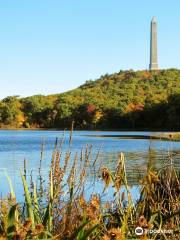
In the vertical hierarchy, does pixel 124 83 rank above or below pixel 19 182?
above

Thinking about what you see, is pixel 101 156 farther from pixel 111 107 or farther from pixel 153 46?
pixel 153 46

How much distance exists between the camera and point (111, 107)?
294ft

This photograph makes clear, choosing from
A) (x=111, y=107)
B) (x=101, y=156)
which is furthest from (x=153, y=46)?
(x=101, y=156)

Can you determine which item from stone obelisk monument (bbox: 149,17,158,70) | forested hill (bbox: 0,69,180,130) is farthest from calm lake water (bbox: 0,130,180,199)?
stone obelisk monument (bbox: 149,17,158,70)

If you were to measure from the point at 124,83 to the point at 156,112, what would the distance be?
3077cm

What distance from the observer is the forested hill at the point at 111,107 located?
80.3m

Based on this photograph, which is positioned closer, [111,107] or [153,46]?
[111,107]

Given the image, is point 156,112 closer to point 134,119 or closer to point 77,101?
point 134,119

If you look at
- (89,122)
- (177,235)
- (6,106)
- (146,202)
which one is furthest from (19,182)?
(6,106)

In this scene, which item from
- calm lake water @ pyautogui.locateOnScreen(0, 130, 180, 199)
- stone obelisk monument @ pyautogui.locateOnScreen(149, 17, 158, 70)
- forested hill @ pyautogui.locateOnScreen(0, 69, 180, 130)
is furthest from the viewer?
stone obelisk monument @ pyautogui.locateOnScreen(149, 17, 158, 70)

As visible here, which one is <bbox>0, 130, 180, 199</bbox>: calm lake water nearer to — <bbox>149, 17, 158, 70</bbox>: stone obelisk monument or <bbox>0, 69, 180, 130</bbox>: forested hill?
<bbox>0, 69, 180, 130</bbox>: forested hill

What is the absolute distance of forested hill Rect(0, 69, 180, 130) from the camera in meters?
80.3

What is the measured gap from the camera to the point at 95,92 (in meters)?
106

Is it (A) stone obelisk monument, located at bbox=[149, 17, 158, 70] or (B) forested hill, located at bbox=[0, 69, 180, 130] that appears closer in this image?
(B) forested hill, located at bbox=[0, 69, 180, 130]
